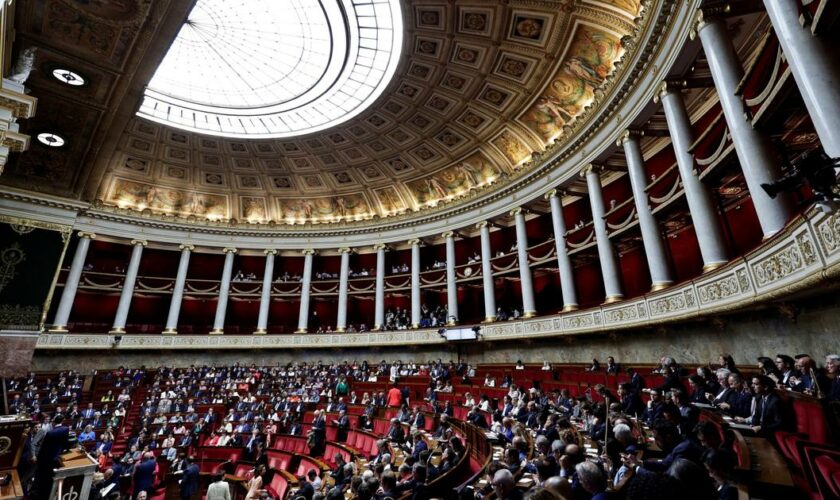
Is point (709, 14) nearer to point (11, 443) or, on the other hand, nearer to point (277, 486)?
point (277, 486)

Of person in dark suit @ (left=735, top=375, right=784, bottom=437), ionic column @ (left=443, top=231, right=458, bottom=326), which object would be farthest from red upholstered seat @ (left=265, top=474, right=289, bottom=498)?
ionic column @ (left=443, top=231, right=458, bottom=326)

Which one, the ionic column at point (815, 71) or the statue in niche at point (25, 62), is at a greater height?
the statue in niche at point (25, 62)

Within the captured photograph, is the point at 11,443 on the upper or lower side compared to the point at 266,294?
lower

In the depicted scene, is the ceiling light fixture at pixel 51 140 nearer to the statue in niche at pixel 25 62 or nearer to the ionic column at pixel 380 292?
the statue in niche at pixel 25 62

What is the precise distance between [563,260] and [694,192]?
22.0 ft

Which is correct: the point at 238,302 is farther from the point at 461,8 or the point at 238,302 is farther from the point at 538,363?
the point at 461,8

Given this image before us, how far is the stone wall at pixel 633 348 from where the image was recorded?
22.9 ft

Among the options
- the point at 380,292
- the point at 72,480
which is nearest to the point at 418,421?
the point at 72,480

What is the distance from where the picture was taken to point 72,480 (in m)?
5.64

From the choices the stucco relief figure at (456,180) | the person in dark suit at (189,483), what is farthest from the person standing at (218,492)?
the stucco relief figure at (456,180)

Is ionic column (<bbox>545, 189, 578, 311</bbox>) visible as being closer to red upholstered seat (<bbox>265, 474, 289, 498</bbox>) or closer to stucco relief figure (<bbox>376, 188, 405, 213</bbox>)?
stucco relief figure (<bbox>376, 188, 405, 213</bbox>)

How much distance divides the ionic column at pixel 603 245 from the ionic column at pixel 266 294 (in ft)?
63.8

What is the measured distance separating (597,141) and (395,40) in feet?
30.2

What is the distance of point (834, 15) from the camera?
5273 mm
